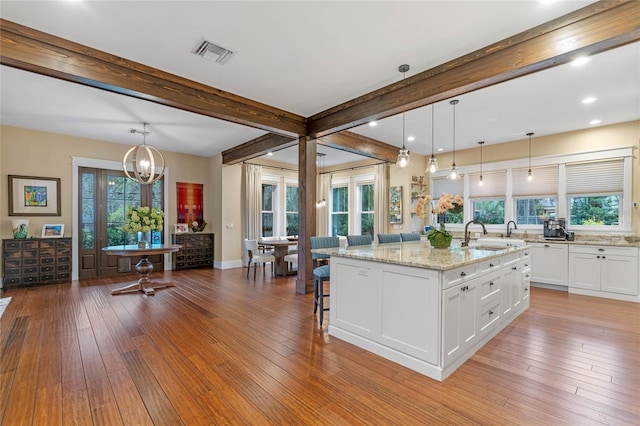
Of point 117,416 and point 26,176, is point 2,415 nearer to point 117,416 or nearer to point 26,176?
point 117,416

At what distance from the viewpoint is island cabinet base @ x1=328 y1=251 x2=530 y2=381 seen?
2.36 m

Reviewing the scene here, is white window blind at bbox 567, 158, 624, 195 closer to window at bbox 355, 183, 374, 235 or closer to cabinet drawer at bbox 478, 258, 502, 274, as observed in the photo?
cabinet drawer at bbox 478, 258, 502, 274

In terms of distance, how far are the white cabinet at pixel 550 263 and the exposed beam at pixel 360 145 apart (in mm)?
3371

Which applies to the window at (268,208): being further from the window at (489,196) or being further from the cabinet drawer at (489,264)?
the cabinet drawer at (489,264)

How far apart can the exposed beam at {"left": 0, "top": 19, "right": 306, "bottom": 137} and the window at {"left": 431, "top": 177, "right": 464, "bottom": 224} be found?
4.95 m

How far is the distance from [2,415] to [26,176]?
542 centimetres

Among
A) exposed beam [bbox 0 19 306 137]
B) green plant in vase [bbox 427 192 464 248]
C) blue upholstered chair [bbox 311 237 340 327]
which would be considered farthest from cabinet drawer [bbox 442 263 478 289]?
exposed beam [bbox 0 19 306 137]

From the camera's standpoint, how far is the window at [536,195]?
18.8 feet

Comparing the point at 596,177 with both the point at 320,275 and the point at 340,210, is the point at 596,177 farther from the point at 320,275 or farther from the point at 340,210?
the point at 340,210

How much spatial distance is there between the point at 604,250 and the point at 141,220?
7672 mm

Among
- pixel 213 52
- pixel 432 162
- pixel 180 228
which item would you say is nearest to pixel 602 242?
pixel 432 162

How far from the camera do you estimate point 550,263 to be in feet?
17.1

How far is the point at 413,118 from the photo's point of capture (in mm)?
4867

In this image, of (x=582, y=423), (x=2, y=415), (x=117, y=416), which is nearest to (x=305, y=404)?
(x=117, y=416)
